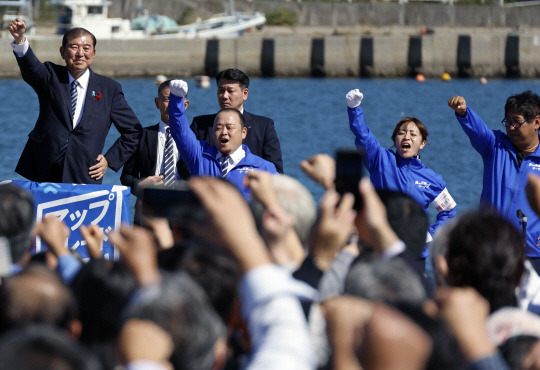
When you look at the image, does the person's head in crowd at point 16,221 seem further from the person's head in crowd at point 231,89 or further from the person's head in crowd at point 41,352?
the person's head in crowd at point 231,89

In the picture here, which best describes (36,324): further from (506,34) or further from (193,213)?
(506,34)

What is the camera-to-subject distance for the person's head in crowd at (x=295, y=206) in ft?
9.96

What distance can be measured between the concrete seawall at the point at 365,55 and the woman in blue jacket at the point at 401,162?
3454cm

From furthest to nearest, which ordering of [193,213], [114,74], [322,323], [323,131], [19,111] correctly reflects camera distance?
[114,74] → [19,111] → [323,131] → [193,213] → [322,323]

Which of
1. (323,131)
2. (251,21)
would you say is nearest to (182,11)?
(251,21)

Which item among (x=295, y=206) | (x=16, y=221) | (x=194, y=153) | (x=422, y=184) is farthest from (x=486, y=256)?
(x=422, y=184)

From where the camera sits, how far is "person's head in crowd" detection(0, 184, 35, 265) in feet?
10.1

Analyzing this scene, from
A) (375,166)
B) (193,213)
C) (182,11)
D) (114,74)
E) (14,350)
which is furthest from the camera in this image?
(182,11)

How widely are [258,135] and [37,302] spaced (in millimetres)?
4587

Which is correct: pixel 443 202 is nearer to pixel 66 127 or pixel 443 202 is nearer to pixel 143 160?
pixel 143 160

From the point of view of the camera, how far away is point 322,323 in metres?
2.73

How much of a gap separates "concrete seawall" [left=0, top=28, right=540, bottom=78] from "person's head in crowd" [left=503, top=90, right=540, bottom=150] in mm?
35160

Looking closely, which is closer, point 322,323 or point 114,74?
point 322,323

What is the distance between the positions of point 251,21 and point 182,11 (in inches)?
193
